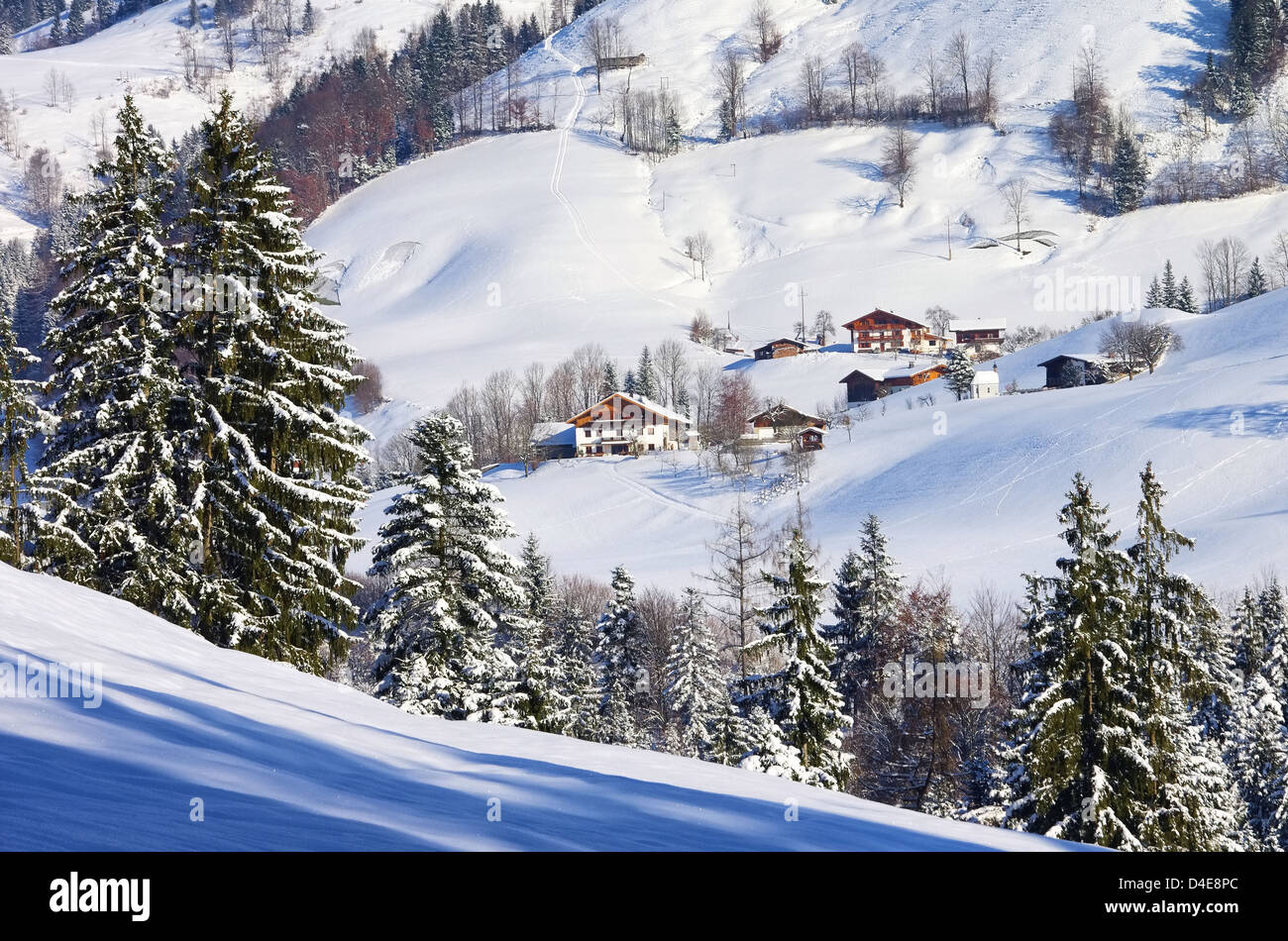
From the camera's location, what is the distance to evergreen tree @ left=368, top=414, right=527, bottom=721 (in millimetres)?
20031

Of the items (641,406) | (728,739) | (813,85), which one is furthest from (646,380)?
(813,85)

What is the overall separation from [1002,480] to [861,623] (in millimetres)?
24657

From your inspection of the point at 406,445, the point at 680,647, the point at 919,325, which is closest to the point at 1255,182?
the point at 919,325

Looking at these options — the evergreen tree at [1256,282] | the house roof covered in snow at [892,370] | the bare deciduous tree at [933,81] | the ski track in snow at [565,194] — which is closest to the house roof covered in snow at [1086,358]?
the house roof covered in snow at [892,370]

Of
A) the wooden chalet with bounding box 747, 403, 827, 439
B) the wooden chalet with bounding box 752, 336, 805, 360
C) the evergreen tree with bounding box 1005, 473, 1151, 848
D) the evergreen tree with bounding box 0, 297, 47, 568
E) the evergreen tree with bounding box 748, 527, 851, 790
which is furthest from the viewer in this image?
the wooden chalet with bounding box 752, 336, 805, 360

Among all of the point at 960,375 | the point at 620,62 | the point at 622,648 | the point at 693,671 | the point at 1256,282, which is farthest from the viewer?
the point at 620,62

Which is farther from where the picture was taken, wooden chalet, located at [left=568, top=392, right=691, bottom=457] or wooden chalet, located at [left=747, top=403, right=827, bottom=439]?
wooden chalet, located at [left=568, top=392, right=691, bottom=457]

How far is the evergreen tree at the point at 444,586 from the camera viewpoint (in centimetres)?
2003

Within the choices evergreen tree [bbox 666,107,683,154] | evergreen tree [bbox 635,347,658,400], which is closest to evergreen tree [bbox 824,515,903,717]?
evergreen tree [bbox 635,347,658,400]

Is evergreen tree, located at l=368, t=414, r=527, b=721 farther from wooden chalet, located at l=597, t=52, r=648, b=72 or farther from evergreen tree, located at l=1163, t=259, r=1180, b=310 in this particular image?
wooden chalet, located at l=597, t=52, r=648, b=72

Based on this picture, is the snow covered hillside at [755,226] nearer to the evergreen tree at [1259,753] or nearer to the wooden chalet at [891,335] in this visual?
the wooden chalet at [891,335]

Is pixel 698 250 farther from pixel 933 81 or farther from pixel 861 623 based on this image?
pixel 861 623

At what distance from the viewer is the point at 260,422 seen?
16.7 metres

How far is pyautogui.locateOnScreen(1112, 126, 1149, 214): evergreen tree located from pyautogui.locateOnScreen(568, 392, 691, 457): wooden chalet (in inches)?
2902
